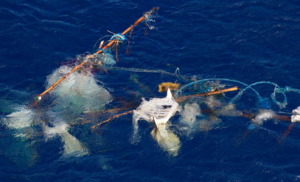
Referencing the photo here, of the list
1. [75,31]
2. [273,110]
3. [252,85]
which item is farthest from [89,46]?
[273,110]

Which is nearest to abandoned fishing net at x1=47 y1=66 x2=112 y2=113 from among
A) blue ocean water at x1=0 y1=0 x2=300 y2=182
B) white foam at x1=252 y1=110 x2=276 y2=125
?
blue ocean water at x1=0 y1=0 x2=300 y2=182

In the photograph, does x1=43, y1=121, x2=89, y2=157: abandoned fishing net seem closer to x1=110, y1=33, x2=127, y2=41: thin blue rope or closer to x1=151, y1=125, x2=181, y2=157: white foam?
x1=151, y1=125, x2=181, y2=157: white foam

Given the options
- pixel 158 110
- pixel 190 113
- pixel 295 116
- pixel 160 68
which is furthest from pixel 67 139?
pixel 295 116

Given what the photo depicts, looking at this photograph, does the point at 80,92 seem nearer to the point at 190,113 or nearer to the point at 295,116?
the point at 190,113

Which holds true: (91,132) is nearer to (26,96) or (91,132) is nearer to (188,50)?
(26,96)

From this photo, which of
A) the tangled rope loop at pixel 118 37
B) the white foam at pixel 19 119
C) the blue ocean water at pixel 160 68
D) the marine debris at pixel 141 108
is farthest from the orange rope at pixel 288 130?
the white foam at pixel 19 119

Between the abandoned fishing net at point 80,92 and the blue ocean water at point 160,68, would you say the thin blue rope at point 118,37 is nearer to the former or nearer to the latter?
the blue ocean water at point 160,68
